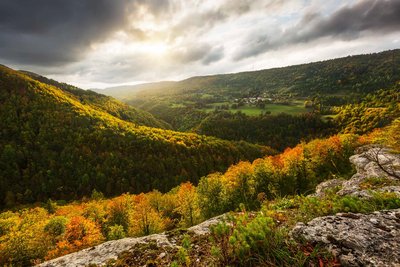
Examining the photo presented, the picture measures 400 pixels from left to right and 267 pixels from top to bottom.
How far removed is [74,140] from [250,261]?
7082 inches

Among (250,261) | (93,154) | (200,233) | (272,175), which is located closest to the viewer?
(250,261)

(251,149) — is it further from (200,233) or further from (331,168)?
(200,233)

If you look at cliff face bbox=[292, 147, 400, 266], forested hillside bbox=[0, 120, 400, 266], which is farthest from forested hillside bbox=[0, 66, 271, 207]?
cliff face bbox=[292, 147, 400, 266]

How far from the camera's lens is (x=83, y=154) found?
146 metres

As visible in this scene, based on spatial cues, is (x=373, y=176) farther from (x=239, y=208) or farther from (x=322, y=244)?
(x=322, y=244)

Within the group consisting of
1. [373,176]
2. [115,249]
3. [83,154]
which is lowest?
[83,154]

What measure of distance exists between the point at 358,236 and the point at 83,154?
547 feet

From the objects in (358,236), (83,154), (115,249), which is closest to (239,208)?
(115,249)

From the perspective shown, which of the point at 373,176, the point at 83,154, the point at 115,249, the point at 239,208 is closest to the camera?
the point at 115,249

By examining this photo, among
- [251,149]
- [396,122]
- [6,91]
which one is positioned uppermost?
[6,91]

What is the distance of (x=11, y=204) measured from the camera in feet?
394

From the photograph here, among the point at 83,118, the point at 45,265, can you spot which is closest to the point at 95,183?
the point at 83,118

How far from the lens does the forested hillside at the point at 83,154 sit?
5226 inches

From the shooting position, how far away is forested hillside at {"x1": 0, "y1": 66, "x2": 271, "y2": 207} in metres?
133
